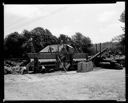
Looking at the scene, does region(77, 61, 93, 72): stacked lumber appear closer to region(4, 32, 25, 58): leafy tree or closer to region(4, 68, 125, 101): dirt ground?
region(4, 68, 125, 101): dirt ground

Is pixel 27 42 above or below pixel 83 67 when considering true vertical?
above

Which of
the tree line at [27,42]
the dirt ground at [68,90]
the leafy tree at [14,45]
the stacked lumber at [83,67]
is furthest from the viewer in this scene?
the leafy tree at [14,45]

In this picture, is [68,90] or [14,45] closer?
[68,90]

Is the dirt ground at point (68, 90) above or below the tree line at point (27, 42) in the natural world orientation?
below

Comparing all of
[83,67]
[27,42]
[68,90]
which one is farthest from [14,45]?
[68,90]

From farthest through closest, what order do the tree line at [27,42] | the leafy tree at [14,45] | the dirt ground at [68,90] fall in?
the leafy tree at [14,45], the tree line at [27,42], the dirt ground at [68,90]

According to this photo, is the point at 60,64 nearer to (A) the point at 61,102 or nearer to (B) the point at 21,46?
(A) the point at 61,102

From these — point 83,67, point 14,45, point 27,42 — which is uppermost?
point 27,42

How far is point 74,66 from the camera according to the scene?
2464 cm

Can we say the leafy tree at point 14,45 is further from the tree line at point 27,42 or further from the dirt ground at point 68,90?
the dirt ground at point 68,90

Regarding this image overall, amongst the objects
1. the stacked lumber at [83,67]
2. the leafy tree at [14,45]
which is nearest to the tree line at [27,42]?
the leafy tree at [14,45]

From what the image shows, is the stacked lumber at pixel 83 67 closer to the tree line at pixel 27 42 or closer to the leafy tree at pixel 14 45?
the tree line at pixel 27 42

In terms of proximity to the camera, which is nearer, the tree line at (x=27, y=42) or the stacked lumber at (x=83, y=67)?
the stacked lumber at (x=83, y=67)

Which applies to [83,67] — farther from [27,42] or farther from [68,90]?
[27,42]
